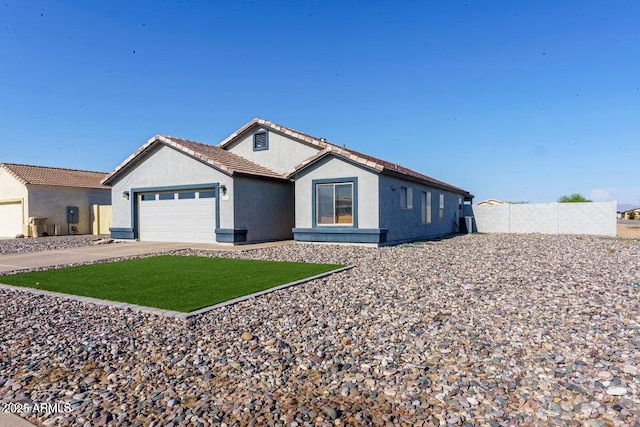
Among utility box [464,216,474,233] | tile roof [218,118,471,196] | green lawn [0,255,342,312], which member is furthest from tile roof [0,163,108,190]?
utility box [464,216,474,233]

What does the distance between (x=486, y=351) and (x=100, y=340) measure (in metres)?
4.23

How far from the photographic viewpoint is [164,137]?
1627 cm

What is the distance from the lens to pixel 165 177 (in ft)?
54.6

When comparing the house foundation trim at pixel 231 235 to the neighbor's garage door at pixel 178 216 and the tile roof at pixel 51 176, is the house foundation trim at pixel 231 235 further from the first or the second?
the tile roof at pixel 51 176

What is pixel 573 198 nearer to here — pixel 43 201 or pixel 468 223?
pixel 468 223

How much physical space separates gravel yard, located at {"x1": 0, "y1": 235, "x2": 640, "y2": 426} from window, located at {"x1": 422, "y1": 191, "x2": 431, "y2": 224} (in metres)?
12.0

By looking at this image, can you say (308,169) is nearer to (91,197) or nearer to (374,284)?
(374,284)

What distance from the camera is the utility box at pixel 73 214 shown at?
79.5ft

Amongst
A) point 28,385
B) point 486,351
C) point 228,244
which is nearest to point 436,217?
point 228,244

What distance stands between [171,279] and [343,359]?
5282mm

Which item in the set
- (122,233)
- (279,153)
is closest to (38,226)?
(122,233)

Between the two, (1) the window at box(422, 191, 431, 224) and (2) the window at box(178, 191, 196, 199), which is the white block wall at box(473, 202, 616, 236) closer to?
(1) the window at box(422, 191, 431, 224)

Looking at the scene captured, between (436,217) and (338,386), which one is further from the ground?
(436,217)

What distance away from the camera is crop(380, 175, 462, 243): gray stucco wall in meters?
14.4
